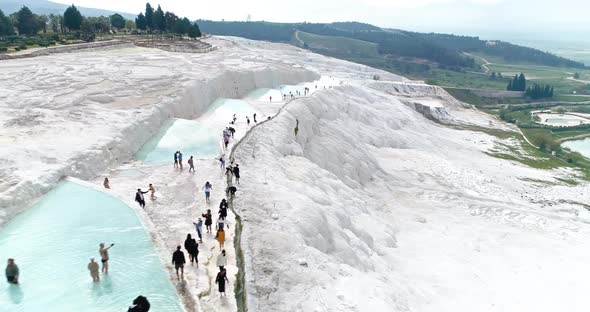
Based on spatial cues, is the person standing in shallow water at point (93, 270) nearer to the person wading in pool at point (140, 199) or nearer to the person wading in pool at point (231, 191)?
the person wading in pool at point (140, 199)

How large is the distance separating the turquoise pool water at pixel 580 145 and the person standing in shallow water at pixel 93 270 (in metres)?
86.8

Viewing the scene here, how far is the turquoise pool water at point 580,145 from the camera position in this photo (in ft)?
265

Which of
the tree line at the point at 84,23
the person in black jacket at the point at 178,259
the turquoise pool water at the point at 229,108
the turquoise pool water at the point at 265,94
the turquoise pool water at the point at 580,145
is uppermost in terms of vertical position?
the tree line at the point at 84,23

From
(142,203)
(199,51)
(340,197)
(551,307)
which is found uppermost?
(199,51)

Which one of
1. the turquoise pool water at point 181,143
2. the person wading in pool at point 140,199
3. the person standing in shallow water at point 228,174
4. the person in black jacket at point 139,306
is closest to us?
the person in black jacket at point 139,306

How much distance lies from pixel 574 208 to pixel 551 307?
2209 centimetres

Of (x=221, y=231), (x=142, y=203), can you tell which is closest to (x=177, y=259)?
(x=221, y=231)

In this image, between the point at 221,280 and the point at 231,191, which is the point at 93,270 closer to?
the point at 221,280

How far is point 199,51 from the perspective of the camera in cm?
7588

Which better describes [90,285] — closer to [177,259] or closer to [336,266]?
[177,259]

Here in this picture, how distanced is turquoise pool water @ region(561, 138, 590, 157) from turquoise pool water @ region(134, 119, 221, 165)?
245 feet

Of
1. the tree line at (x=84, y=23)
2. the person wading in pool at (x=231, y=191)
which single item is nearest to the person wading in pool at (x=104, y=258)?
the person wading in pool at (x=231, y=191)

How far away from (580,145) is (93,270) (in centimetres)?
9611

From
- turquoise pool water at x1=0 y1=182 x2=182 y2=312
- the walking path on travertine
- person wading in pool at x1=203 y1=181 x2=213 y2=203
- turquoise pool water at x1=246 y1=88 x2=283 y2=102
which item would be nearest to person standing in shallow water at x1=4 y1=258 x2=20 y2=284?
turquoise pool water at x1=0 y1=182 x2=182 y2=312
